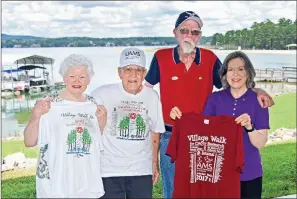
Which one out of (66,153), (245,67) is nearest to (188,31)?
(245,67)

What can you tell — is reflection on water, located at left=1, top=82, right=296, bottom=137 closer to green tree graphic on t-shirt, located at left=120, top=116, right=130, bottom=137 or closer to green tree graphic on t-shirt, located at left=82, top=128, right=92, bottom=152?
green tree graphic on t-shirt, located at left=120, top=116, right=130, bottom=137

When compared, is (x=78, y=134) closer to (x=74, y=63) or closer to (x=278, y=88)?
(x=74, y=63)

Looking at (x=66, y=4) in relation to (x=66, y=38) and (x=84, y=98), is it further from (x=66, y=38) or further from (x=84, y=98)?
(x=84, y=98)

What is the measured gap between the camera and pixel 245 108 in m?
2.47

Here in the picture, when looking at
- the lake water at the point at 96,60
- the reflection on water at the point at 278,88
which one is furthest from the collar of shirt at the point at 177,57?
the reflection on water at the point at 278,88

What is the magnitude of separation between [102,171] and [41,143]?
0.39m

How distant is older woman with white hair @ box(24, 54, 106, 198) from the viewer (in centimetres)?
221

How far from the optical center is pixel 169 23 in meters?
4.79

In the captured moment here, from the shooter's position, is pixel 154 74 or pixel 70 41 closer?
pixel 154 74

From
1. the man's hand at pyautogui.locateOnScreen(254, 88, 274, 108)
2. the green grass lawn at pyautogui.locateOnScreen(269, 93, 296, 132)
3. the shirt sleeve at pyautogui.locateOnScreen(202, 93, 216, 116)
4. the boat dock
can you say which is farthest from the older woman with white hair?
the green grass lawn at pyautogui.locateOnScreen(269, 93, 296, 132)

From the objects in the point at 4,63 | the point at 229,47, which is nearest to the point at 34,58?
the point at 4,63

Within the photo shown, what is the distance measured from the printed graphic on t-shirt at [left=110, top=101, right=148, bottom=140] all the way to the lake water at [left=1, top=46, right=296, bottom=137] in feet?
3.52

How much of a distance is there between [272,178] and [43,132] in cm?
402

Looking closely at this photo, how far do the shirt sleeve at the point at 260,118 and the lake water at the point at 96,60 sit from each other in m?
1.12
